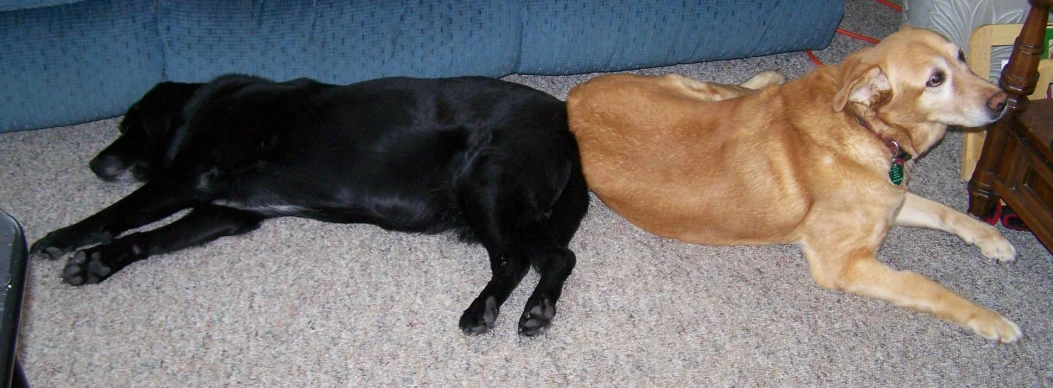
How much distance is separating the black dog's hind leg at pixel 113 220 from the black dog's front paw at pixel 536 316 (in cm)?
101

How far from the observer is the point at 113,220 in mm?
2064

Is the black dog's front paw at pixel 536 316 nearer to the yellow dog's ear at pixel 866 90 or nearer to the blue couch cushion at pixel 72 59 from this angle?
the yellow dog's ear at pixel 866 90

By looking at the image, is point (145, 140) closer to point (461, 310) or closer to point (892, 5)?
point (461, 310)

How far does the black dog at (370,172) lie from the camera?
2.09 meters

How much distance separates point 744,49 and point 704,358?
1300 millimetres

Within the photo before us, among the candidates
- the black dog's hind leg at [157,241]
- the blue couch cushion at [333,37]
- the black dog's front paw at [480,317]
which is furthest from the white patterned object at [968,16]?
the black dog's hind leg at [157,241]

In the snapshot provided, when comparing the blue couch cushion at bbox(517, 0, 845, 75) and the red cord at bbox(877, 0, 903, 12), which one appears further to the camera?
the red cord at bbox(877, 0, 903, 12)

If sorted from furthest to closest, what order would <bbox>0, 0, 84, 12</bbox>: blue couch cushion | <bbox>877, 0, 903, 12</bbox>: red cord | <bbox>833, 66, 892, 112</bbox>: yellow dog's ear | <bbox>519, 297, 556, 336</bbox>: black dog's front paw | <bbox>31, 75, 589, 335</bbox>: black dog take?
<bbox>877, 0, 903, 12</bbox>: red cord < <bbox>0, 0, 84, 12</bbox>: blue couch cushion < <bbox>31, 75, 589, 335</bbox>: black dog < <bbox>519, 297, 556, 336</bbox>: black dog's front paw < <bbox>833, 66, 892, 112</bbox>: yellow dog's ear

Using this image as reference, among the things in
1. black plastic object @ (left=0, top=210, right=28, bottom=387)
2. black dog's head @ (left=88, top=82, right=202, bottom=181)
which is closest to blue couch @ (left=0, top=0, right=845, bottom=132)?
black dog's head @ (left=88, top=82, right=202, bottom=181)

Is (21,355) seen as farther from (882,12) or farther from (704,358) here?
(882,12)

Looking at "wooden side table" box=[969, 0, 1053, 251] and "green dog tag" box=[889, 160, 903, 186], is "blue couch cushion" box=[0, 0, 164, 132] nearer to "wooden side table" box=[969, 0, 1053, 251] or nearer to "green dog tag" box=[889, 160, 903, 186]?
"green dog tag" box=[889, 160, 903, 186]

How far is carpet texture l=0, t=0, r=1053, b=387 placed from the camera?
1.93 metres

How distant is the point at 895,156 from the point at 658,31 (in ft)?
3.10

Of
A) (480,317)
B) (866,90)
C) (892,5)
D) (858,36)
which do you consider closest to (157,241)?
(480,317)
